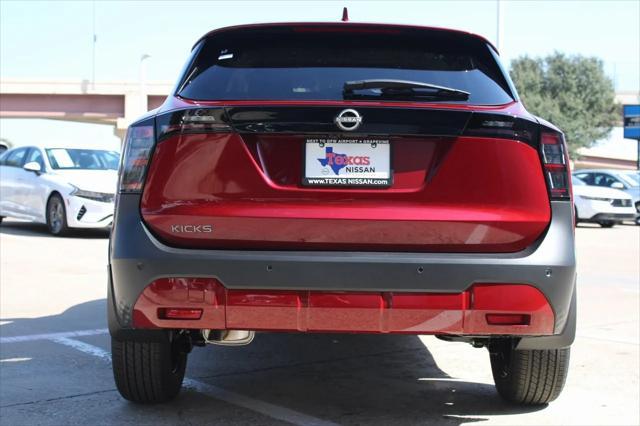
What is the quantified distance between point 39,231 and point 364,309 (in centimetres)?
1272

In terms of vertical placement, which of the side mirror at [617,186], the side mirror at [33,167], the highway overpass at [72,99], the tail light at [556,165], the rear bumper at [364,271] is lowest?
the side mirror at [617,186]

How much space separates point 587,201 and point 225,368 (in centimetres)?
Answer: 1723

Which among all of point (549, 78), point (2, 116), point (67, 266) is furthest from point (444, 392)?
point (549, 78)

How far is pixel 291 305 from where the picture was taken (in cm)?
325

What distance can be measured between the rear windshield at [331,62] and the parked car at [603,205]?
57.8 feet

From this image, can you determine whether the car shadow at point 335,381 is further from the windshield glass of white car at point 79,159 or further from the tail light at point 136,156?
the windshield glass of white car at point 79,159

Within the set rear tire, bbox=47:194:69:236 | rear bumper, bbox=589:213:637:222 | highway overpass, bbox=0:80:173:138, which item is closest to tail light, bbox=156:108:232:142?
rear tire, bbox=47:194:69:236

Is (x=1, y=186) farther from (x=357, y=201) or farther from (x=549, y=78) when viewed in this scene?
(x=549, y=78)

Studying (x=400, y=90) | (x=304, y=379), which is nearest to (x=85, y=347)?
(x=304, y=379)

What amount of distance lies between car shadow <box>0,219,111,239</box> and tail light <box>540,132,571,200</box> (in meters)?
10.5

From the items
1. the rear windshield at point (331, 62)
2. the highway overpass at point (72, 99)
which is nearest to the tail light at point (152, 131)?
the rear windshield at point (331, 62)

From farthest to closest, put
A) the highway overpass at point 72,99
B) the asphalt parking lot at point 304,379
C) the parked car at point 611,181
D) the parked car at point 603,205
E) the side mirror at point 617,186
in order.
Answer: the highway overpass at point 72,99 → the parked car at point 611,181 → the side mirror at point 617,186 → the parked car at point 603,205 → the asphalt parking lot at point 304,379

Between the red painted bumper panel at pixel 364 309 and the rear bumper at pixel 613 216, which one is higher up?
the red painted bumper panel at pixel 364 309

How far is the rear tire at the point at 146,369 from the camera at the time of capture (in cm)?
387
